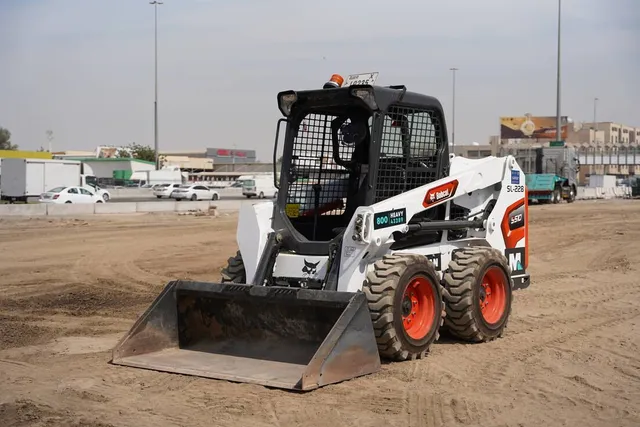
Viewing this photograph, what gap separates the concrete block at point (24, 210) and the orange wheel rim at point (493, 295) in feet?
77.9

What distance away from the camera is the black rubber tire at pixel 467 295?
8.27 m

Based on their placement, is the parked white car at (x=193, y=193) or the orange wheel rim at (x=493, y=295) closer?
the orange wheel rim at (x=493, y=295)

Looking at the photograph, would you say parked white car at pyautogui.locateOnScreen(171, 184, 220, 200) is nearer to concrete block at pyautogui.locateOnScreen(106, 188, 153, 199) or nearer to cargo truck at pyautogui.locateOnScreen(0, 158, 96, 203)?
concrete block at pyautogui.locateOnScreen(106, 188, 153, 199)

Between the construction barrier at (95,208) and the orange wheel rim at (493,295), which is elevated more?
the orange wheel rim at (493,295)

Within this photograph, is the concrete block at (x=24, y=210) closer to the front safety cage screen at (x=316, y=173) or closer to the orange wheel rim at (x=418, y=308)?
the front safety cage screen at (x=316, y=173)

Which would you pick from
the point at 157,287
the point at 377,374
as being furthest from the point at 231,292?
the point at 157,287

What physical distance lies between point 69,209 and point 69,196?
7.46 m

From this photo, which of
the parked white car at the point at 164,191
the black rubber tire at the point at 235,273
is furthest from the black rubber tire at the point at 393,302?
the parked white car at the point at 164,191

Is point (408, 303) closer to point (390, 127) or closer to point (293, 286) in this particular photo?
point (293, 286)

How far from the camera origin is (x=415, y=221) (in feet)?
27.8

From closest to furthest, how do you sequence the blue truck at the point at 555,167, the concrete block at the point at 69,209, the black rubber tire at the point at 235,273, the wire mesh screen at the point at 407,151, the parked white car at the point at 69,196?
the wire mesh screen at the point at 407,151 → the black rubber tire at the point at 235,273 → the concrete block at the point at 69,209 → the parked white car at the point at 69,196 → the blue truck at the point at 555,167

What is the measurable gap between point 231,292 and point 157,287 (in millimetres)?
5715

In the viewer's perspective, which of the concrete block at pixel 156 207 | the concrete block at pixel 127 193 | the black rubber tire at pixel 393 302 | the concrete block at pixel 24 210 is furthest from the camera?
the concrete block at pixel 127 193

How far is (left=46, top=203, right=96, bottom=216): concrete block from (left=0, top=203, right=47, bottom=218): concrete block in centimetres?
26
